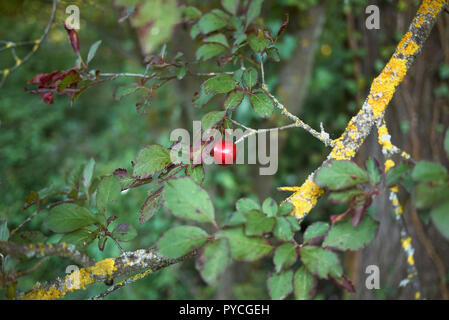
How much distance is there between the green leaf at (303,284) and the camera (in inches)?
18.3

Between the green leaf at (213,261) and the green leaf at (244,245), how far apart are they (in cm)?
1

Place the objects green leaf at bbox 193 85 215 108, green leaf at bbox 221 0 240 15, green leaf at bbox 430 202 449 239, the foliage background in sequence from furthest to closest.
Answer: the foliage background < green leaf at bbox 221 0 240 15 < green leaf at bbox 193 85 215 108 < green leaf at bbox 430 202 449 239

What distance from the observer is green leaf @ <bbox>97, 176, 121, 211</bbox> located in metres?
0.60

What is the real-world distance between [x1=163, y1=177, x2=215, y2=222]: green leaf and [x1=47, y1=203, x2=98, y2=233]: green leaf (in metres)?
0.19

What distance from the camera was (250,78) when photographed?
658mm

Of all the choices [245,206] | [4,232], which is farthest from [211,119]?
[4,232]

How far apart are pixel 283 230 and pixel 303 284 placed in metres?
0.08

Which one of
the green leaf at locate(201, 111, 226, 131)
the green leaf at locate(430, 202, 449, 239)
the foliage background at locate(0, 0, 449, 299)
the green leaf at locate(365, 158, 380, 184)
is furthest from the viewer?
the foliage background at locate(0, 0, 449, 299)

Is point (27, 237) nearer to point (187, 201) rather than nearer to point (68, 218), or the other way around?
point (68, 218)

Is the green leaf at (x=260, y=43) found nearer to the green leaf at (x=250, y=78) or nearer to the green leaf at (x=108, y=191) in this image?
the green leaf at (x=250, y=78)

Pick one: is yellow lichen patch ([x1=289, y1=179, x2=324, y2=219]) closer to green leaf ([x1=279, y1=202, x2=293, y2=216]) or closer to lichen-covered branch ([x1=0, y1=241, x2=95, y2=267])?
green leaf ([x1=279, y1=202, x2=293, y2=216])

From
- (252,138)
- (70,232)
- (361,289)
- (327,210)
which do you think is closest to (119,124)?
(252,138)

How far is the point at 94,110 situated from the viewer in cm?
379

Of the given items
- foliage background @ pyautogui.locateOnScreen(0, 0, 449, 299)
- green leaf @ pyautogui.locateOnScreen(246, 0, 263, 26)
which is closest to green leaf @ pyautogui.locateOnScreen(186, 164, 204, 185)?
green leaf @ pyautogui.locateOnScreen(246, 0, 263, 26)
